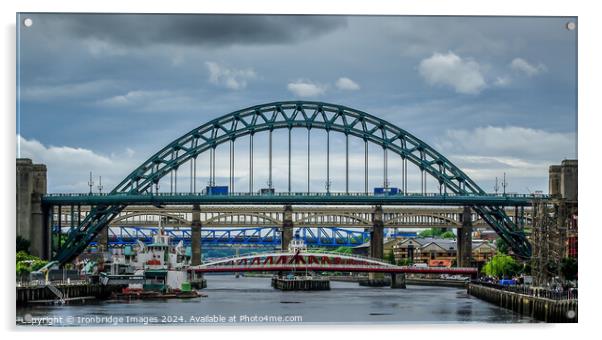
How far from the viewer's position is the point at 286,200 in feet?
199

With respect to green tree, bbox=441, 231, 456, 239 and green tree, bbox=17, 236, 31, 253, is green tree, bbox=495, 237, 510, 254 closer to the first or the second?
green tree, bbox=441, 231, 456, 239

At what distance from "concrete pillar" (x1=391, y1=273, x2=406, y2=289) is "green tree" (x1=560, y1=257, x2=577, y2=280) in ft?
128

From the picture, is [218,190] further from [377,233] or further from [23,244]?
[377,233]

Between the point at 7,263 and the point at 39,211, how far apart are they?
989 inches

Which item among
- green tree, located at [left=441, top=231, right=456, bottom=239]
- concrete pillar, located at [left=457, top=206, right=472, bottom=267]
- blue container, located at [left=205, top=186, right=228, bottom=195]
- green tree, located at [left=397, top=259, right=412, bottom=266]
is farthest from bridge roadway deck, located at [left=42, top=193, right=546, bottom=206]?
green tree, located at [left=441, top=231, right=456, bottom=239]

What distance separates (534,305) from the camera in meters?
41.3

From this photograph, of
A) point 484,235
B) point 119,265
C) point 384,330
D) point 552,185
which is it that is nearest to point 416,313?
point 552,185

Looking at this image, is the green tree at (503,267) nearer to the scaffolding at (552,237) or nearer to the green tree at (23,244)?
the scaffolding at (552,237)

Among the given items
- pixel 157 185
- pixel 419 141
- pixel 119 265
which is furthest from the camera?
pixel 419 141

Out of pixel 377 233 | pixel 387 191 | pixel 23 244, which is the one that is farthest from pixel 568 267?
pixel 377 233

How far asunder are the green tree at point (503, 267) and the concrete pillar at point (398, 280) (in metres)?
6.57

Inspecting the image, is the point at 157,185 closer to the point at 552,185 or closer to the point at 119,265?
the point at 119,265

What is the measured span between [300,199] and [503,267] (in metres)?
15.1

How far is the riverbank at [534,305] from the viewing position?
3319 centimetres
